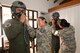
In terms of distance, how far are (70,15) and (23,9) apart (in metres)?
2.39

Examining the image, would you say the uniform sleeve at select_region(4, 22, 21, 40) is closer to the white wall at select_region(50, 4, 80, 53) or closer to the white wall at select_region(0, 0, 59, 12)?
the white wall at select_region(0, 0, 59, 12)

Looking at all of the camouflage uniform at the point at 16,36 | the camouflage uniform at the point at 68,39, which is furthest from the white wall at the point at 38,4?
the camouflage uniform at the point at 16,36

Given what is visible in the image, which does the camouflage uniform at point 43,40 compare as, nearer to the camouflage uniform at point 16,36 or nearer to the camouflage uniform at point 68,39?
the camouflage uniform at point 68,39

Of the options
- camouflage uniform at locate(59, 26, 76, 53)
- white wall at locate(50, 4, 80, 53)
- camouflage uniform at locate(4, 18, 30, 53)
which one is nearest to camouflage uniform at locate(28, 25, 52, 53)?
camouflage uniform at locate(59, 26, 76, 53)

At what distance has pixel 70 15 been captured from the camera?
149 inches

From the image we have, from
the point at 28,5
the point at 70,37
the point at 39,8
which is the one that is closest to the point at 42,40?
the point at 70,37

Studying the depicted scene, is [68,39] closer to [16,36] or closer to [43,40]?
[43,40]

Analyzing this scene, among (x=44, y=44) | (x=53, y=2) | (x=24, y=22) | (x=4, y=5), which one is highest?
(x=53, y=2)

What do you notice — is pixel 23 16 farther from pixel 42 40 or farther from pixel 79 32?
pixel 79 32

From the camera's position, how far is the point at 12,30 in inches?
60.4

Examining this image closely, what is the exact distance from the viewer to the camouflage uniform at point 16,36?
154 centimetres

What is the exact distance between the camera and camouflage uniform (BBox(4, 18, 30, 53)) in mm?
1535

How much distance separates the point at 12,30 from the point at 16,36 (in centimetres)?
9

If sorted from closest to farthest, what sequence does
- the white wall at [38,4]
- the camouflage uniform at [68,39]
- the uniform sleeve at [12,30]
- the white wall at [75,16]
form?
the uniform sleeve at [12,30]
the camouflage uniform at [68,39]
the white wall at [75,16]
the white wall at [38,4]
